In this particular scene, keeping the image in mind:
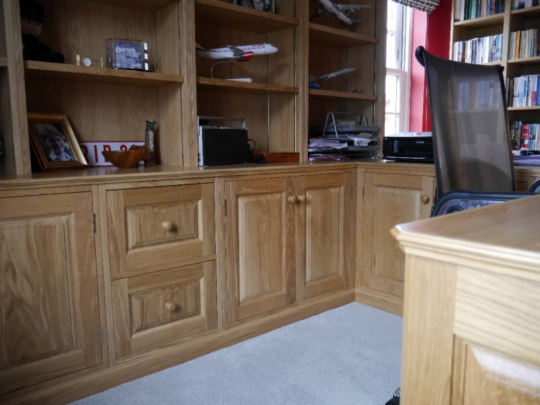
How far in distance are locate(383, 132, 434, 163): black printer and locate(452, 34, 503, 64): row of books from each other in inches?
62.6

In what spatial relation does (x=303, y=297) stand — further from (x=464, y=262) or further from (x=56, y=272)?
(x=464, y=262)

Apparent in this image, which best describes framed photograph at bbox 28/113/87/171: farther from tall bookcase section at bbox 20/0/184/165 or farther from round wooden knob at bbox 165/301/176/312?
round wooden knob at bbox 165/301/176/312

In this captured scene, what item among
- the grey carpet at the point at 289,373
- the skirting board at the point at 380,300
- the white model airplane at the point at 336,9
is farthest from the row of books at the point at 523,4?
the grey carpet at the point at 289,373

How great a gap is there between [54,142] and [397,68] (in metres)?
3.12

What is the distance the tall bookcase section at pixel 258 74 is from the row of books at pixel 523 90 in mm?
1867

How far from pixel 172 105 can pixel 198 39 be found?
480 mm

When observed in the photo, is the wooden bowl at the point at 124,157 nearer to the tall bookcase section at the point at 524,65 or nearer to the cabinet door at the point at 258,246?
the cabinet door at the point at 258,246

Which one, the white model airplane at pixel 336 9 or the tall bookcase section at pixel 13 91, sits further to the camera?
the white model airplane at pixel 336 9

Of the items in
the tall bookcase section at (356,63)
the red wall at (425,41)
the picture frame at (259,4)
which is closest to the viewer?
the picture frame at (259,4)

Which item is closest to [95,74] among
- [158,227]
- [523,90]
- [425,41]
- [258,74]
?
[158,227]

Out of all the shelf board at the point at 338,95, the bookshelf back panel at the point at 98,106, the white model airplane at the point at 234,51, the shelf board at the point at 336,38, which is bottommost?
the bookshelf back panel at the point at 98,106

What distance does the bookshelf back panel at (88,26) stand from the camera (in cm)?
188

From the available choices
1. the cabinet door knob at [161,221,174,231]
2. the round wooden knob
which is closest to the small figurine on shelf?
the cabinet door knob at [161,221,174,231]

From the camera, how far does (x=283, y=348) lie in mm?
1979
